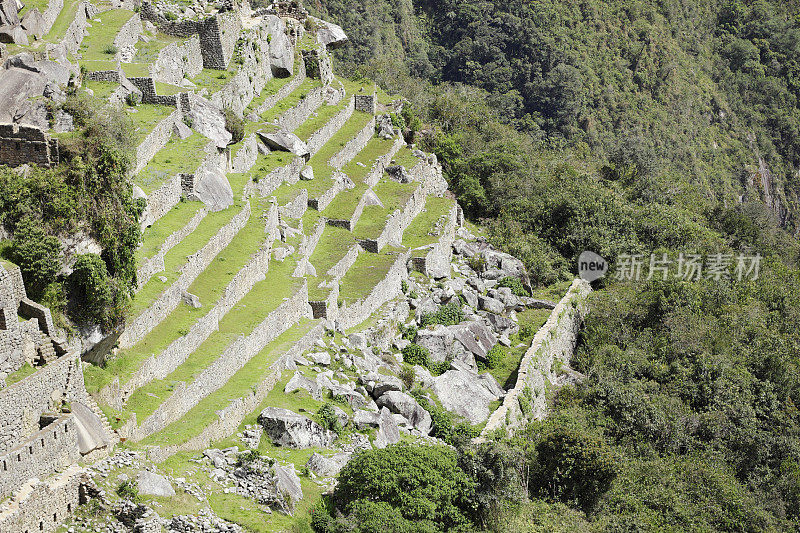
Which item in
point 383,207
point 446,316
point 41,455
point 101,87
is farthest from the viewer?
point 383,207

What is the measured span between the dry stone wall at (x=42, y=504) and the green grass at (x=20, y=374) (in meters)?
2.51

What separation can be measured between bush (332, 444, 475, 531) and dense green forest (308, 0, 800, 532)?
6 centimetres

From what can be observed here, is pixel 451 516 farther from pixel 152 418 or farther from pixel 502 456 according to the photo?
pixel 152 418

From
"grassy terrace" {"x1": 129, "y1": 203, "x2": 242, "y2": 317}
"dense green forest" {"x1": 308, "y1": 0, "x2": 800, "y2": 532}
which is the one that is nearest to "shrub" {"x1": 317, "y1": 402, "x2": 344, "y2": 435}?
"dense green forest" {"x1": 308, "y1": 0, "x2": 800, "y2": 532}

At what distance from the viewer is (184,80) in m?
44.7

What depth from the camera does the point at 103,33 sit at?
43.4 m

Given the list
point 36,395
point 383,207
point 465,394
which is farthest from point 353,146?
point 36,395

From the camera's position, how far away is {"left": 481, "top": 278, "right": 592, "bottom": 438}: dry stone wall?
36219 millimetres

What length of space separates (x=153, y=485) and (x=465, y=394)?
15.9 metres

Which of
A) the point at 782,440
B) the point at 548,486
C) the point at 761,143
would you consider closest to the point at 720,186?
the point at 761,143

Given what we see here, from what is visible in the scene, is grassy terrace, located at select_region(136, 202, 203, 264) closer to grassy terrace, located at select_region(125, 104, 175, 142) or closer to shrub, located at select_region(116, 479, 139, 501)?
grassy terrace, located at select_region(125, 104, 175, 142)

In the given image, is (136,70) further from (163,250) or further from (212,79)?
(163,250)

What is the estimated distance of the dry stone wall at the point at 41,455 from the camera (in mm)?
21656

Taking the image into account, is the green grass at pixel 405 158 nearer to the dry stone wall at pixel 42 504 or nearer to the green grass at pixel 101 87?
the green grass at pixel 101 87
